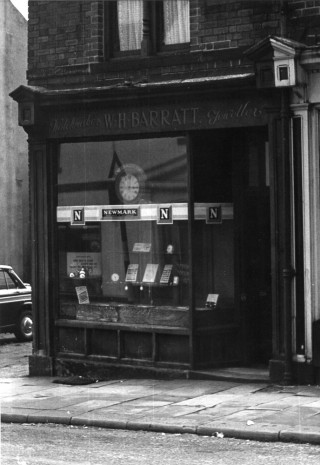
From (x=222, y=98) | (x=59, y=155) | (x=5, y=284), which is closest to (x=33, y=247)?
(x=59, y=155)

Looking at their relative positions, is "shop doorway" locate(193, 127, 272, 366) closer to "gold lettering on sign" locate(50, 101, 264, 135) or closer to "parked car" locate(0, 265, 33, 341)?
"gold lettering on sign" locate(50, 101, 264, 135)

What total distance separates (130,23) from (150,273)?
12.4ft

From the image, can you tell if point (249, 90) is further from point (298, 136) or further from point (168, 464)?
point (168, 464)

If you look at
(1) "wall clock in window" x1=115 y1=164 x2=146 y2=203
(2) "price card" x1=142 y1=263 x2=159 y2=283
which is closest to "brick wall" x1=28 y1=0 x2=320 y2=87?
(1) "wall clock in window" x1=115 y1=164 x2=146 y2=203

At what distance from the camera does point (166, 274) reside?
1484cm

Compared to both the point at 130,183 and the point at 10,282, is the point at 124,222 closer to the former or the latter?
the point at 130,183

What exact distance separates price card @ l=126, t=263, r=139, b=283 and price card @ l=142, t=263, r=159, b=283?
17 centimetres

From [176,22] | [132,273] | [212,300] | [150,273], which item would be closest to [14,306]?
[132,273]

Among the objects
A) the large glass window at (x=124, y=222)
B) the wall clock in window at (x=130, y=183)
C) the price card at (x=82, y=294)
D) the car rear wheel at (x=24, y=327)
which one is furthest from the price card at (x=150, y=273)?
the car rear wheel at (x=24, y=327)

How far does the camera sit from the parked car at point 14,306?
70.1 ft

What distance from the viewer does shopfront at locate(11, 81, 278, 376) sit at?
567 inches

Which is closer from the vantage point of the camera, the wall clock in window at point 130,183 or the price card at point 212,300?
the price card at point 212,300

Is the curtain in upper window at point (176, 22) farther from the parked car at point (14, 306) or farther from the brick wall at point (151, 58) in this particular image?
the parked car at point (14, 306)

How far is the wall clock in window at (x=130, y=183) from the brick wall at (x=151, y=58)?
1350 millimetres
